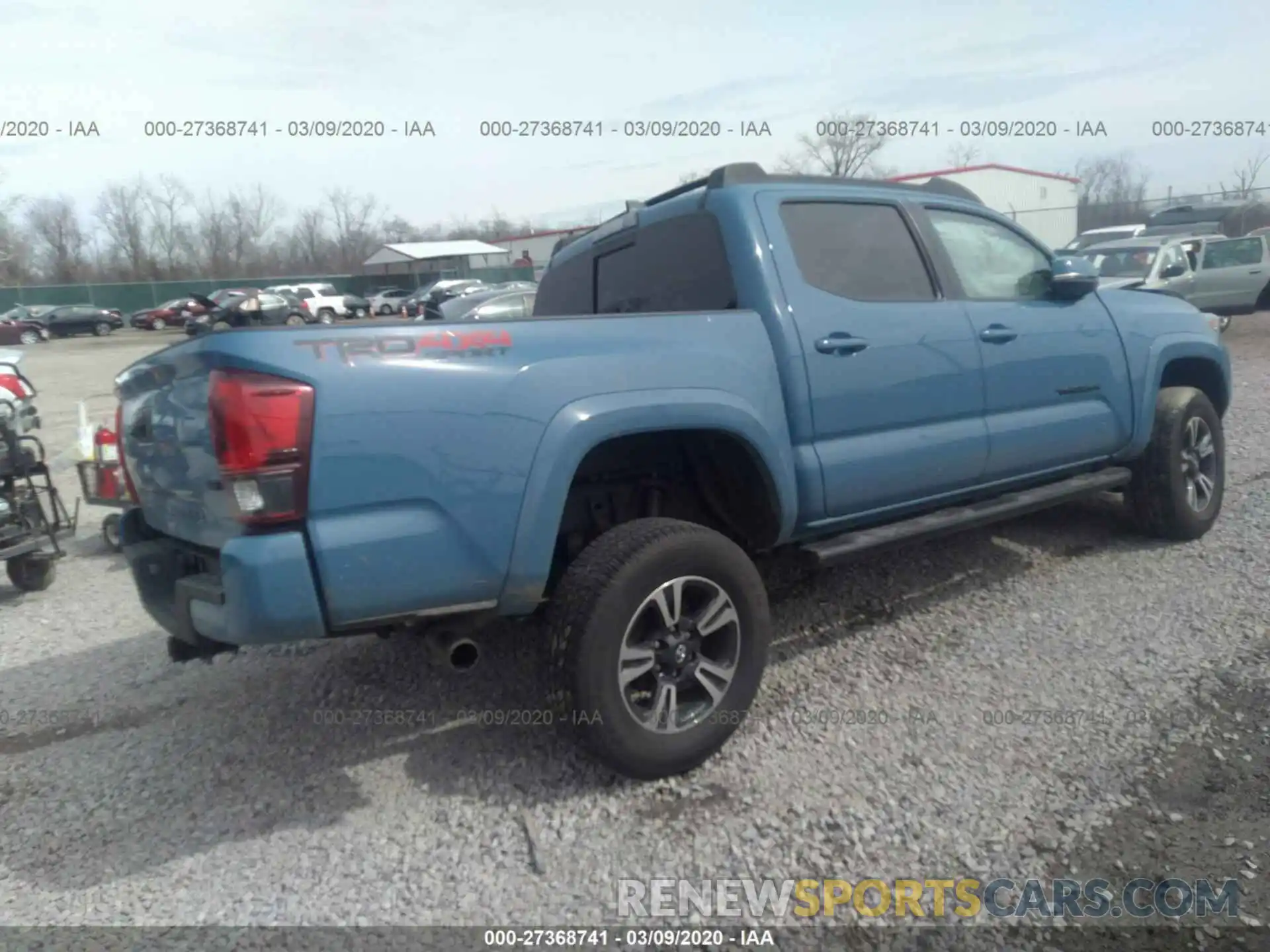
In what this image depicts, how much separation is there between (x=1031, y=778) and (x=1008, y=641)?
1.13m

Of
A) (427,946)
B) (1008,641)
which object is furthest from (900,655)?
(427,946)

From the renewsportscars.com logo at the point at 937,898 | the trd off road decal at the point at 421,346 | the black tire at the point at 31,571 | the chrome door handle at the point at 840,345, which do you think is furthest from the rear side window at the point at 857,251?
the black tire at the point at 31,571

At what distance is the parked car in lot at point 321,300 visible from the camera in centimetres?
4150

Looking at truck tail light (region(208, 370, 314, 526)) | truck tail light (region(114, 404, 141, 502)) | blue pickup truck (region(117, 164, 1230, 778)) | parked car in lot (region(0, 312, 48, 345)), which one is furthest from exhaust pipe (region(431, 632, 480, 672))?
parked car in lot (region(0, 312, 48, 345))

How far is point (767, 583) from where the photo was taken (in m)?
4.34

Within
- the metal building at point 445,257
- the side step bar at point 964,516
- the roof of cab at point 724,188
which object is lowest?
the side step bar at point 964,516

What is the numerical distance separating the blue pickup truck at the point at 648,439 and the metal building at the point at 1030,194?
2938 cm

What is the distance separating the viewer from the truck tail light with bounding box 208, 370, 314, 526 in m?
2.50

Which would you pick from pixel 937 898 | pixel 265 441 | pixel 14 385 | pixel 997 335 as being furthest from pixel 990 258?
pixel 14 385

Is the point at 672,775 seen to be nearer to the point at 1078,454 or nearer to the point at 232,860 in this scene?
the point at 232,860

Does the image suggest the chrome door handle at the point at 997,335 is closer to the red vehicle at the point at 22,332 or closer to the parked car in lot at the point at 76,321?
the red vehicle at the point at 22,332

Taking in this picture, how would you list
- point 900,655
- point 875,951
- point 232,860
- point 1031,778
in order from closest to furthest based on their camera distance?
point 875,951 < point 232,860 < point 1031,778 < point 900,655

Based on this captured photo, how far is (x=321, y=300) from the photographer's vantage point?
4281 centimetres

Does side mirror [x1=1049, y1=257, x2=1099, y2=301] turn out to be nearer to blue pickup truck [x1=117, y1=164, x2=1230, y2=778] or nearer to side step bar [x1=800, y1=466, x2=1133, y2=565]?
blue pickup truck [x1=117, y1=164, x2=1230, y2=778]
